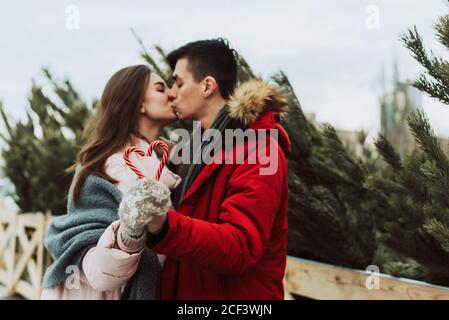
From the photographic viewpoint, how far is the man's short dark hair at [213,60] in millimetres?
2445

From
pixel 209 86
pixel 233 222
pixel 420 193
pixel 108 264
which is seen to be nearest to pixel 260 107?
pixel 209 86

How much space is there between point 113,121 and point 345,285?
1.51m

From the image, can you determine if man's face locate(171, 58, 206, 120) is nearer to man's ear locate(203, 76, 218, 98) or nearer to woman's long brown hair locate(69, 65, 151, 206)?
man's ear locate(203, 76, 218, 98)

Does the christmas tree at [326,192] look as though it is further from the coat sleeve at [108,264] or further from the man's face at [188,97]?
the coat sleeve at [108,264]

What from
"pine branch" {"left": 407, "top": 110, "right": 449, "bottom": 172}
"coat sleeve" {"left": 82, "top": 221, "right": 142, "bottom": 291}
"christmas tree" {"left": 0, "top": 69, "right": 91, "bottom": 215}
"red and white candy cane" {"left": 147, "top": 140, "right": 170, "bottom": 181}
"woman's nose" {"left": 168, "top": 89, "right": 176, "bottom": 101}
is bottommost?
"coat sleeve" {"left": 82, "top": 221, "right": 142, "bottom": 291}

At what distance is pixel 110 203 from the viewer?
213cm

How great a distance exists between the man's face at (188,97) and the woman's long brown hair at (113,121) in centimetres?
17

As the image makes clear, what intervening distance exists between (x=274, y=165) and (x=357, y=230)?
1.40 meters

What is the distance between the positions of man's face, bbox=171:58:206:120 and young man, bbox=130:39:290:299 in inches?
3.3

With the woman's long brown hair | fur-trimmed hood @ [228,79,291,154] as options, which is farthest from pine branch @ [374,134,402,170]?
the woman's long brown hair

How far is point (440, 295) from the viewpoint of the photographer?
7.89 feet

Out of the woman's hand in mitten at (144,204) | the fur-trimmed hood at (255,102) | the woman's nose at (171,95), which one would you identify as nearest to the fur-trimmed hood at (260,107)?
the fur-trimmed hood at (255,102)

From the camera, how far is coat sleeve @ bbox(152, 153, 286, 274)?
160cm

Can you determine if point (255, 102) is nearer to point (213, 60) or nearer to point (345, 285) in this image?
point (213, 60)
